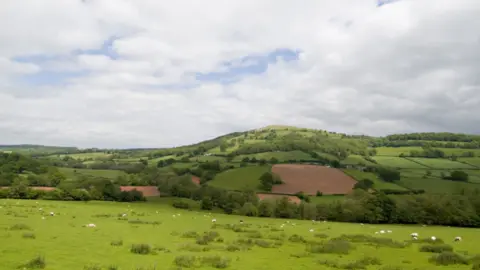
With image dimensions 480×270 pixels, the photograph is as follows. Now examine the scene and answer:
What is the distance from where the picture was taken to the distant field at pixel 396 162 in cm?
13700

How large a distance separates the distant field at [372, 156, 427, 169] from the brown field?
30.7 m

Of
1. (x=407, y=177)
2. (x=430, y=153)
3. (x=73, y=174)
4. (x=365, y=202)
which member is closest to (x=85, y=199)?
(x=73, y=174)

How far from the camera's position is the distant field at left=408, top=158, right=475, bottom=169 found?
435 feet

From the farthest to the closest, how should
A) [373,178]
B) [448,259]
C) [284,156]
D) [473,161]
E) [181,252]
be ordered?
[284,156] < [473,161] < [373,178] < [448,259] < [181,252]

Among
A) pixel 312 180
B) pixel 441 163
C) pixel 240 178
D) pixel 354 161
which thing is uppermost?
pixel 354 161

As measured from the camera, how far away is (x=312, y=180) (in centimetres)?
11194

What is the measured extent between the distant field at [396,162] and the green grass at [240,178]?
48.0m

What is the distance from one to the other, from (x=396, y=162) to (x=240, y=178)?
6429 centimetres

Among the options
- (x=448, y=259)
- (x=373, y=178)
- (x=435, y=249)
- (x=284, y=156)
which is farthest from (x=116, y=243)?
(x=284, y=156)

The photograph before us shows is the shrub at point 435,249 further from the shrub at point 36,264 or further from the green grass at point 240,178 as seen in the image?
the green grass at point 240,178

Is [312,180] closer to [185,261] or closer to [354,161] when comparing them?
[354,161]

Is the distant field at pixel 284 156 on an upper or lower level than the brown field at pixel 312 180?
upper

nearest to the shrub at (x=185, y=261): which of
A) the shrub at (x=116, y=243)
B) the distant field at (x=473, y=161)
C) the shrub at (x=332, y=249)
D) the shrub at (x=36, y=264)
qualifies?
the shrub at (x=36, y=264)

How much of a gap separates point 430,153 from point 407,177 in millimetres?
51930
